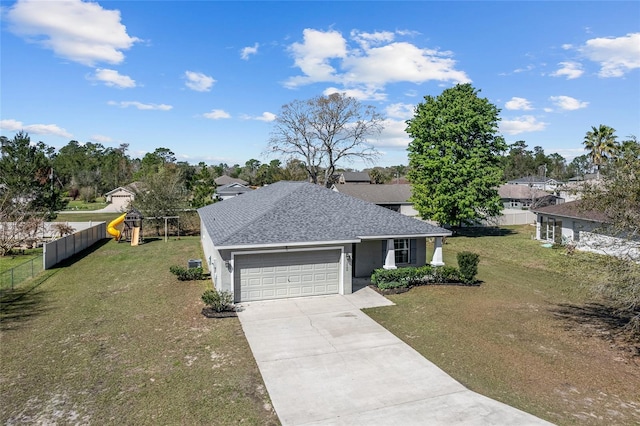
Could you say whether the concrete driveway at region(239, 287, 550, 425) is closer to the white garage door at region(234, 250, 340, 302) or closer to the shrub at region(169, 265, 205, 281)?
the white garage door at region(234, 250, 340, 302)

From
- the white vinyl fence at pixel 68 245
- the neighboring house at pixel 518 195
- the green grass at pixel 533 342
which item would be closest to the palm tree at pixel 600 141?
the neighboring house at pixel 518 195

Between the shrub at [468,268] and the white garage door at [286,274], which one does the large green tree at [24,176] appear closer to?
the white garage door at [286,274]

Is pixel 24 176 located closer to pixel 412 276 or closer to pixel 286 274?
pixel 286 274

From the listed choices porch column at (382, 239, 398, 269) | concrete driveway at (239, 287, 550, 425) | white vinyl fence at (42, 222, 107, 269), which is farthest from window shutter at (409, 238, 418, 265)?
white vinyl fence at (42, 222, 107, 269)

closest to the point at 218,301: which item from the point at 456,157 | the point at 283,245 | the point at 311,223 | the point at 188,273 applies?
the point at 283,245

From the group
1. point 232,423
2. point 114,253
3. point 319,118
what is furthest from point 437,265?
point 319,118

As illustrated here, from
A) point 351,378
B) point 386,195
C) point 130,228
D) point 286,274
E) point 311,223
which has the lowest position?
point 351,378

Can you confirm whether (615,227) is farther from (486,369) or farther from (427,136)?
(427,136)

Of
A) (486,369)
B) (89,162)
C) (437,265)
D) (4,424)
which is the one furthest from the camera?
(89,162)
